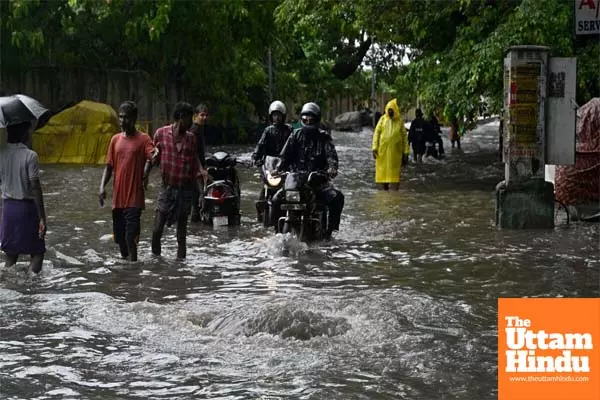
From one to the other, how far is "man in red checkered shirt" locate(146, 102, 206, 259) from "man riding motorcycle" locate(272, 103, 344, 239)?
143 centimetres

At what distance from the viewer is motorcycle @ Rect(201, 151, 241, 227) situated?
13.3m

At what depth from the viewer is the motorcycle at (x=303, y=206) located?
11.5 metres

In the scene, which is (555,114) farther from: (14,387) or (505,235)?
(14,387)

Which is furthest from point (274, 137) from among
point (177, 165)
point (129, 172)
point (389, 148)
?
point (389, 148)

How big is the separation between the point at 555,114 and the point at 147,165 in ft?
16.7

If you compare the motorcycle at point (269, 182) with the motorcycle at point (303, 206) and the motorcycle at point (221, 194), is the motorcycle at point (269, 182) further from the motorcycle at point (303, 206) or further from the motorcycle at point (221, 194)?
the motorcycle at point (303, 206)

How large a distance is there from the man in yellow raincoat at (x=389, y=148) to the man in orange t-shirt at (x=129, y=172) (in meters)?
8.50

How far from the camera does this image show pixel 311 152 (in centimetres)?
1184

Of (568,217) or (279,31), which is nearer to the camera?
(568,217)

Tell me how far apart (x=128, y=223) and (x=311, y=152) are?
7.87ft

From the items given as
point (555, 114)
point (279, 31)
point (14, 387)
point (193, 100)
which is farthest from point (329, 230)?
point (193, 100)

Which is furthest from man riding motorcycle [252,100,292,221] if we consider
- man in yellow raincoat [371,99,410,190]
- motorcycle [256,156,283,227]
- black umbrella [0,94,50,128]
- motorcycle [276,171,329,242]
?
man in yellow raincoat [371,99,410,190]

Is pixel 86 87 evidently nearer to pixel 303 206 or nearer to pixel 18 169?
pixel 303 206

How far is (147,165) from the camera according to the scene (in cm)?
1056
